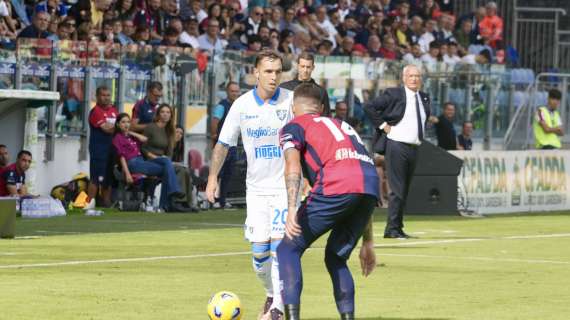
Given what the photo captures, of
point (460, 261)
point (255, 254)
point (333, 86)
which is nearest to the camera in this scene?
point (255, 254)

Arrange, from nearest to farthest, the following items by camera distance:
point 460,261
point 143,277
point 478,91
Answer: point 143,277 → point 460,261 → point 478,91

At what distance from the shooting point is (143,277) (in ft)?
45.3

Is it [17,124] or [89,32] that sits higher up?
[89,32]

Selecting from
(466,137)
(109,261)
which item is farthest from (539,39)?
(109,261)

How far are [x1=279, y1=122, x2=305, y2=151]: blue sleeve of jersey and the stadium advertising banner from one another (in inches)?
597

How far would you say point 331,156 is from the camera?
9852 mm

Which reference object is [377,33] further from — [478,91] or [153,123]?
[153,123]

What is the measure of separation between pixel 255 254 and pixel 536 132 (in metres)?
18.9

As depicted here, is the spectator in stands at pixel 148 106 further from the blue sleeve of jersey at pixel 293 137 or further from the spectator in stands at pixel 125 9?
the blue sleeve of jersey at pixel 293 137

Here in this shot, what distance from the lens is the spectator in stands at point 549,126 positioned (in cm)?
2912

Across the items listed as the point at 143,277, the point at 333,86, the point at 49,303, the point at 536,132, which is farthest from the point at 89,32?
the point at 49,303

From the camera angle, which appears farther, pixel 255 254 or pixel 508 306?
pixel 508 306

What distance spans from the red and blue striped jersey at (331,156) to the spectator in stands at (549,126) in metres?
19.7

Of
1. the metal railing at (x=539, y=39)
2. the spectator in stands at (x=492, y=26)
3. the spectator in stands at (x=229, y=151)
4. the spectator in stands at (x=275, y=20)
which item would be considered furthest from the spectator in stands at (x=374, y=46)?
the metal railing at (x=539, y=39)
